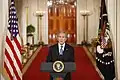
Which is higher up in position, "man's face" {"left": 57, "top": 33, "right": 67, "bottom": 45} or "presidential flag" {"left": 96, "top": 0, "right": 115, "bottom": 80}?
"man's face" {"left": 57, "top": 33, "right": 67, "bottom": 45}

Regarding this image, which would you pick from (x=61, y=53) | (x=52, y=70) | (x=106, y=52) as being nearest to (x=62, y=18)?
(x=106, y=52)

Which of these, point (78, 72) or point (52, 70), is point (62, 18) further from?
point (52, 70)

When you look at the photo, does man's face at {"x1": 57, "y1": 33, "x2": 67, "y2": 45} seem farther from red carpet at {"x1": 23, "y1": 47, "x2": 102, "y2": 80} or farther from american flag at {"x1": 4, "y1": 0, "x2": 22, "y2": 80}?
red carpet at {"x1": 23, "y1": 47, "x2": 102, "y2": 80}

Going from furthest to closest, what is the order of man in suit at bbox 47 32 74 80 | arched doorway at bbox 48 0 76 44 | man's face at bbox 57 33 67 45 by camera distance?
1. arched doorway at bbox 48 0 76 44
2. man in suit at bbox 47 32 74 80
3. man's face at bbox 57 33 67 45

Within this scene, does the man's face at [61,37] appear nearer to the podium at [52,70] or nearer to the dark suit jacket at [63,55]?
the dark suit jacket at [63,55]

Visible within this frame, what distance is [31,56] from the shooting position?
14.8 meters

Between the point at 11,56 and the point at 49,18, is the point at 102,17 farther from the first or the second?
the point at 49,18

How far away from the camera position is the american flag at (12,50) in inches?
309

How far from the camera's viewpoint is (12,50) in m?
7.89

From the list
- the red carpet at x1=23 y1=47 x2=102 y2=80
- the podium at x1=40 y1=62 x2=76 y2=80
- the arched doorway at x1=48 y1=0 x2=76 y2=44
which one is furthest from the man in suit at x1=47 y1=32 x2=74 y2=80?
the arched doorway at x1=48 y1=0 x2=76 y2=44

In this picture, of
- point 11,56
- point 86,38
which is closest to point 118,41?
point 11,56

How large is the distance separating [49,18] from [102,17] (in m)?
12.1

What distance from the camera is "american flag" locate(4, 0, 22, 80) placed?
25.7 feet

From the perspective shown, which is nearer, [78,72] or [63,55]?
[63,55]
